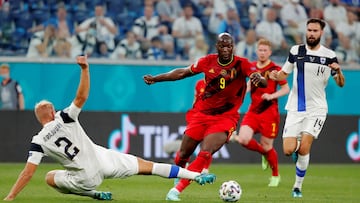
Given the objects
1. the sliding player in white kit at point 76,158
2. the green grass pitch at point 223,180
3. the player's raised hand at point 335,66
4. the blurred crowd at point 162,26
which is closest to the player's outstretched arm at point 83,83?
the sliding player in white kit at point 76,158

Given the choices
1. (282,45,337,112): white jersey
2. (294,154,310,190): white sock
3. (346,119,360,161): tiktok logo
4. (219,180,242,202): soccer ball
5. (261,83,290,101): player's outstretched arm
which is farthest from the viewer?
(346,119,360,161): tiktok logo

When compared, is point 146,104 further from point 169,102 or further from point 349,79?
point 349,79

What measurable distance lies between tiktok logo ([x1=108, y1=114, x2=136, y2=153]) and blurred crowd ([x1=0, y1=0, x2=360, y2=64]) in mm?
2083

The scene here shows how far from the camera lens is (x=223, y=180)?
1587 centimetres

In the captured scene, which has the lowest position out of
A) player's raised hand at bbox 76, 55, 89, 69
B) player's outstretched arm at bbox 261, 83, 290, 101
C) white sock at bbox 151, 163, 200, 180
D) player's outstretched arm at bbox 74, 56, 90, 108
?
white sock at bbox 151, 163, 200, 180

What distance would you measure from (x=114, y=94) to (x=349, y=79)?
6283 mm

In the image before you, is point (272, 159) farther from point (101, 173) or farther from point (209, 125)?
point (101, 173)

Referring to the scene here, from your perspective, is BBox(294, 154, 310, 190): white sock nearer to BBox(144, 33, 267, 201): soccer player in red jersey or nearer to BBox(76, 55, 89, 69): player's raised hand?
BBox(144, 33, 267, 201): soccer player in red jersey

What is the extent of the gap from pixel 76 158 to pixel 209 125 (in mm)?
2144

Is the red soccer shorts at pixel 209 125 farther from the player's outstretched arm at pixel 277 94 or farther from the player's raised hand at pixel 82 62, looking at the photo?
the player's outstretched arm at pixel 277 94

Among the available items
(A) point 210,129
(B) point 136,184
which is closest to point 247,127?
→ (B) point 136,184

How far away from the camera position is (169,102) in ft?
74.4

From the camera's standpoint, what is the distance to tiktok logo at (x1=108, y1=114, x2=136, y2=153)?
20.7 metres

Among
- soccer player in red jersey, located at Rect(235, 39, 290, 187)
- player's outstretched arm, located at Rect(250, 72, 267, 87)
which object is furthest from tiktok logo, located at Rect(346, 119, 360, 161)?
player's outstretched arm, located at Rect(250, 72, 267, 87)
